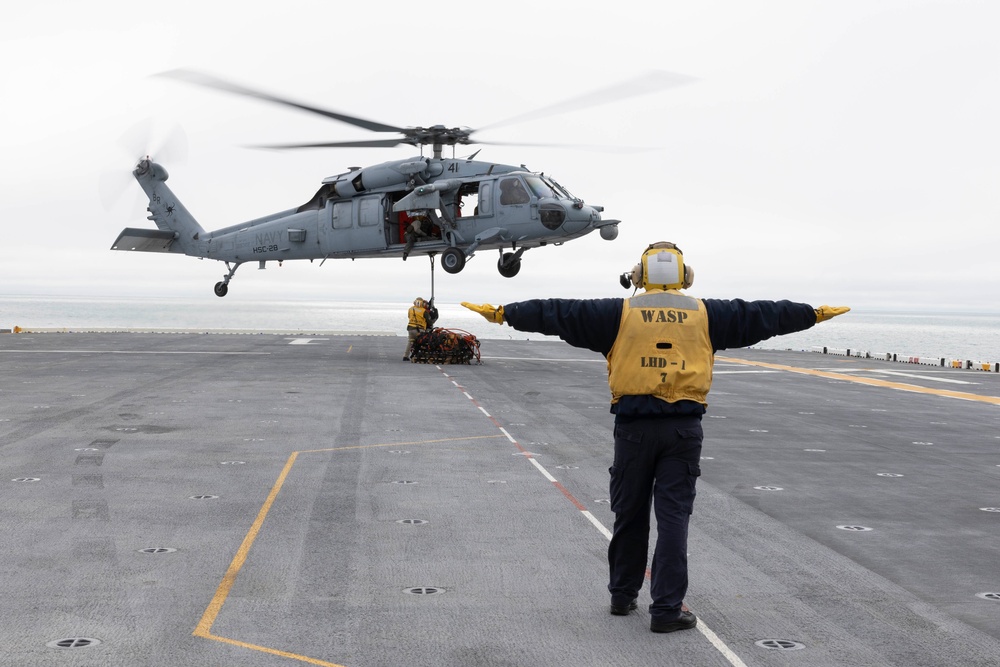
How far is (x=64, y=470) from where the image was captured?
1132 cm

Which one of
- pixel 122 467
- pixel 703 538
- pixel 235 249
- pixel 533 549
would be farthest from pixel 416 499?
pixel 235 249

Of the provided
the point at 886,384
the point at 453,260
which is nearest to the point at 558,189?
the point at 453,260

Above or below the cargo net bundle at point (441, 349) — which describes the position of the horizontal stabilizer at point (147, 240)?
above

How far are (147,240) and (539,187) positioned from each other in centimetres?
2017

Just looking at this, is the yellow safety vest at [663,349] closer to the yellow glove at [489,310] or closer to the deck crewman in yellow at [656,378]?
the deck crewman in yellow at [656,378]

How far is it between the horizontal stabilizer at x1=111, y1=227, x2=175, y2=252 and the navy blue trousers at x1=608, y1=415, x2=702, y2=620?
121ft

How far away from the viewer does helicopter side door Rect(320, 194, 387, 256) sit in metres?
31.6

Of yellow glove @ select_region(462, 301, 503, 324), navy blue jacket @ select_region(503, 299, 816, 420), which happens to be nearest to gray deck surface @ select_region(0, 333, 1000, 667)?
navy blue jacket @ select_region(503, 299, 816, 420)

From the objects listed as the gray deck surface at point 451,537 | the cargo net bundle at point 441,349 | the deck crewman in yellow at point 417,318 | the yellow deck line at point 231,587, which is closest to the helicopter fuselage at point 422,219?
the deck crewman in yellow at point 417,318

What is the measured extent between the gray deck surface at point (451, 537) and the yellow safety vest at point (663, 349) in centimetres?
162

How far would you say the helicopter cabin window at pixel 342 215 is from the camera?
32.2 m

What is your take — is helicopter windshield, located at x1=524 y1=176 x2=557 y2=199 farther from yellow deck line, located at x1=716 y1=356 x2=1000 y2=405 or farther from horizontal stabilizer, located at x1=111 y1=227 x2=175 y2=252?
horizontal stabilizer, located at x1=111 y1=227 x2=175 y2=252

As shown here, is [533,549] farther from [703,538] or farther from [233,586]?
[233,586]

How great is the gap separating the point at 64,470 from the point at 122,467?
0.67 meters
